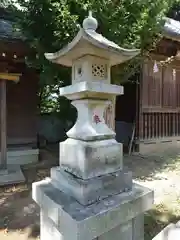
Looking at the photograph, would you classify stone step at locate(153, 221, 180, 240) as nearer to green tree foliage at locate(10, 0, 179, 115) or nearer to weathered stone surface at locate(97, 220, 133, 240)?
weathered stone surface at locate(97, 220, 133, 240)

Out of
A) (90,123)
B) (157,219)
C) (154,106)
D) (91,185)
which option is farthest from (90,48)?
(154,106)

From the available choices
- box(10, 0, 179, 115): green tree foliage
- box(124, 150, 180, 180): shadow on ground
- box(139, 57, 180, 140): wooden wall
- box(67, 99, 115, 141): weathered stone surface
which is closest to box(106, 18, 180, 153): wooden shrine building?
box(139, 57, 180, 140): wooden wall

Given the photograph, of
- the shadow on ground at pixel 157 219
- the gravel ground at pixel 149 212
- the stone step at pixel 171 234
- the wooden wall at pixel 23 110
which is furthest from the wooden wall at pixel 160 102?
the stone step at pixel 171 234

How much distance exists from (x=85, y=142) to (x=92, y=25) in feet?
3.18

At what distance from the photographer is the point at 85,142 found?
197 centimetres

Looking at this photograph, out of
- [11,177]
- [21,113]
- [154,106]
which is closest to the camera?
[11,177]

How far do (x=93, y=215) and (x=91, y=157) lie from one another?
0.45m

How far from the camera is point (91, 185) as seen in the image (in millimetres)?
1883

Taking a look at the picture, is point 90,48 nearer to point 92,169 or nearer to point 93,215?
point 92,169

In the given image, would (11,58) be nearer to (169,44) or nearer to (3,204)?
(3,204)

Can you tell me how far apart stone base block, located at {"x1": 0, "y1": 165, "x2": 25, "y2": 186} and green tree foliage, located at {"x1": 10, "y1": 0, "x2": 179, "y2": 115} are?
2168 millimetres

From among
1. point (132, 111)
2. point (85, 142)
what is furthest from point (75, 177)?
point (132, 111)

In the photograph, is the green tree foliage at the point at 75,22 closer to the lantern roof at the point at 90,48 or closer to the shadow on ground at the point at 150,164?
the shadow on ground at the point at 150,164

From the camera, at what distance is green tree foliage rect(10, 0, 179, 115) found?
4.34 metres
